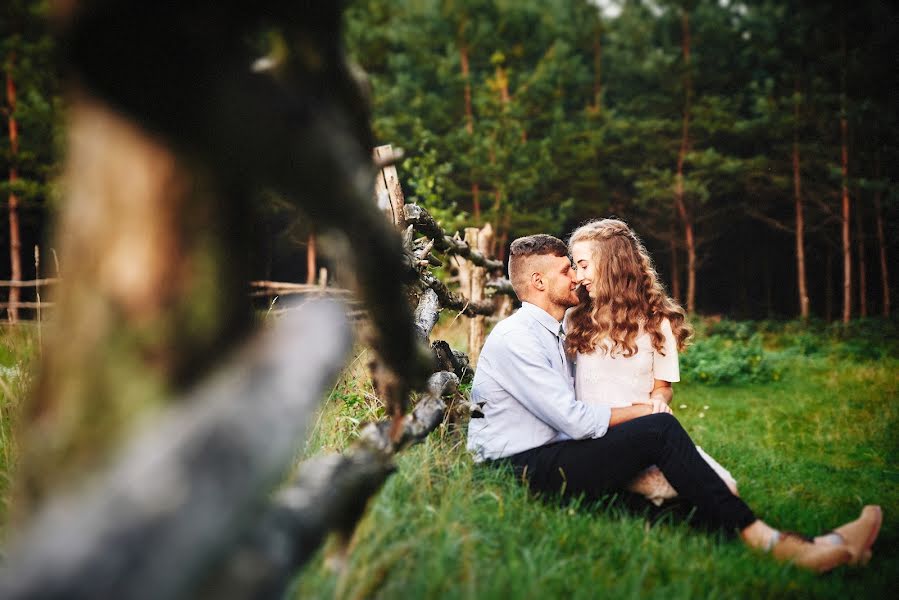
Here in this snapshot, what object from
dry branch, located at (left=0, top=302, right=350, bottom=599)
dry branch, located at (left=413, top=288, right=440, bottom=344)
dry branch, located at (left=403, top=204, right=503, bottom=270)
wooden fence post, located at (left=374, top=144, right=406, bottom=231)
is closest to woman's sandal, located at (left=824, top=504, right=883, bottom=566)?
dry branch, located at (left=413, top=288, right=440, bottom=344)

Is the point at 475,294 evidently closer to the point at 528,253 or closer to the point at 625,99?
the point at 528,253

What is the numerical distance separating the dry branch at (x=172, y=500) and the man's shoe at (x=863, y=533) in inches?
103

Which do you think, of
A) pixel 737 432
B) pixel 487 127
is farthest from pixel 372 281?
pixel 487 127

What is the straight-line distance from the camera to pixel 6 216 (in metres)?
16.7

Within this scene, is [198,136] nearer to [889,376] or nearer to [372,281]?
[372,281]

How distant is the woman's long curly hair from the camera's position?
137 inches

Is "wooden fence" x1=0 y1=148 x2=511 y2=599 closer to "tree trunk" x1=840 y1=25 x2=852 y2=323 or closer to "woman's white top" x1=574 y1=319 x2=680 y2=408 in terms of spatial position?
"woman's white top" x1=574 y1=319 x2=680 y2=408

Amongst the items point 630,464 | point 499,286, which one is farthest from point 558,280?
point 499,286

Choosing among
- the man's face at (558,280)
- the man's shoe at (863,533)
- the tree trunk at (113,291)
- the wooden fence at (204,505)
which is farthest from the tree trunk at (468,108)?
the tree trunk at (113,291)

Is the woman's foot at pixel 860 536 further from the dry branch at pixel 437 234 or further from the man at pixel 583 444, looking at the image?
the dry branch at pixel 437 234

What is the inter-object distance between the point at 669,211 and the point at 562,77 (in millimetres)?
7503

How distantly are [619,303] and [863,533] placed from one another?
167 cm

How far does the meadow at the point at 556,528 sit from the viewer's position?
5.26 feet

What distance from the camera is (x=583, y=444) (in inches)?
107
